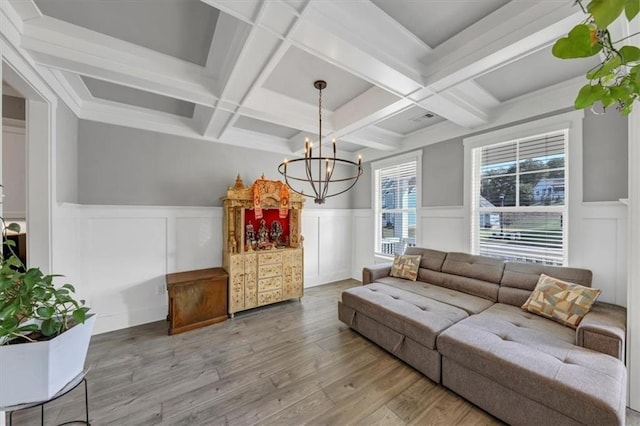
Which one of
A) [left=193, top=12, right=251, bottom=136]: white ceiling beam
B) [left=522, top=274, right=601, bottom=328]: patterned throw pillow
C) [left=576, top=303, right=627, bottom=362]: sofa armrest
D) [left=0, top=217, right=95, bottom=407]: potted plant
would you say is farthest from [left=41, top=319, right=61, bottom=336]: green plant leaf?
[left=522, top=274, right=601, bottom=328]: patterned throw pillow

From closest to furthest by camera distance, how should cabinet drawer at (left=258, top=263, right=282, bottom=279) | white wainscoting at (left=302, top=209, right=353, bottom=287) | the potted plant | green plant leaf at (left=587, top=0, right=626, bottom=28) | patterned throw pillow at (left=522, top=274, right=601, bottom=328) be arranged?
green plant leaf at (left=587, top=0, right=626, bottom=28)
the potted plant
patterned throw pillow at (left=522, top=274, right=601, bottom=328)
cabinet drawer at (left=258, top=263, right=282, bottom=279)
white wainscoting at (left=302, top=209, right=353, bottom=287)

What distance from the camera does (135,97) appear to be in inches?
112

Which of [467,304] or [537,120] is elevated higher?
[537,120]

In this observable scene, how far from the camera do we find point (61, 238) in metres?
2.42

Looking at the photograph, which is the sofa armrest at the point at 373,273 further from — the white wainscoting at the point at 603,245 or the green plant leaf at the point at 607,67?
the green plant leaf at the point at 607,67

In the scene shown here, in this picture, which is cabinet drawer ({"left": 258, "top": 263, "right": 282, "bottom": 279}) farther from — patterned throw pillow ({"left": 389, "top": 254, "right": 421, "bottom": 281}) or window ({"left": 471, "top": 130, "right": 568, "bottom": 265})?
window ({"left": 471, "top": 130, "right": 568, "bottom": 265})

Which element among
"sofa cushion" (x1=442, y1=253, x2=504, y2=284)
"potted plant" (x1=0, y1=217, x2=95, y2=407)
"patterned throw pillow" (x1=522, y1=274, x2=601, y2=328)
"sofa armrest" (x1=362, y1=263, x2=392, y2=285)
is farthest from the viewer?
"sofa armrest" (x1=362, y1=263, x2=392, y2=285)

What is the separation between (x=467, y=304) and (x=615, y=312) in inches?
42.2

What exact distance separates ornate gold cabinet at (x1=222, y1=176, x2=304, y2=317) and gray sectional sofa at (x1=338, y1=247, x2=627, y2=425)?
1.13 meters

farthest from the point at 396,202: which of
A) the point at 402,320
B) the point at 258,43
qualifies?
the point at 258,43

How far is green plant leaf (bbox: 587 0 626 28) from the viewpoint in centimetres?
41

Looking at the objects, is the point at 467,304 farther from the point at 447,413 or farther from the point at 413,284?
the point at 447,413

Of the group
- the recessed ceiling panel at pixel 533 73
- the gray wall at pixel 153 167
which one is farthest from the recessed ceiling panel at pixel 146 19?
the recessed ceiling panel at pixel 533 73

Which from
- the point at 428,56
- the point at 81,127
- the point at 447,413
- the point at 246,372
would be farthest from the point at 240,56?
the point at 447,413
